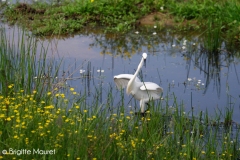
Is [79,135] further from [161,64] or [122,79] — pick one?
[161,64]

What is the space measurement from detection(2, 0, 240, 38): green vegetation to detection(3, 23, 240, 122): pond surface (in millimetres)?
232

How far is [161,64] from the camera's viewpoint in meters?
8.00

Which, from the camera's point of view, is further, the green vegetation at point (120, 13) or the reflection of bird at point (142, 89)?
the green vegetation at point (120, 13)

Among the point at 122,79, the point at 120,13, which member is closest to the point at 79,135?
the point at 122,79

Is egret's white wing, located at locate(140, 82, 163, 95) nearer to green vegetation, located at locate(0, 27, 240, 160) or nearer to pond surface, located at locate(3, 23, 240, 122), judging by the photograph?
pond surface, located at locate(3, 23, 240, 122)

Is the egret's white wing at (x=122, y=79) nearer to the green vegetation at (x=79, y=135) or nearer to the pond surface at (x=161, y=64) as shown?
the pond surface at (x=161, y=64)

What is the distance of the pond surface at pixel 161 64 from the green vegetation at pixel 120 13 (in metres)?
0.23

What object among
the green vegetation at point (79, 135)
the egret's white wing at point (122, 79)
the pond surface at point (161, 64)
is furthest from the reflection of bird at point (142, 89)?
the green vegetation at point (79, 135)

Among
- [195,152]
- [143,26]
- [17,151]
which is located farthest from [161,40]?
[17,151]

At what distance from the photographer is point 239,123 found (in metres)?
6.11

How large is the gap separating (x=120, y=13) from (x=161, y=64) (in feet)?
5.93

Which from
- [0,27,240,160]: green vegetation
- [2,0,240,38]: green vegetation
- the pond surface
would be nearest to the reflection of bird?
the pond surface

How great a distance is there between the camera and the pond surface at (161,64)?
22.7ft

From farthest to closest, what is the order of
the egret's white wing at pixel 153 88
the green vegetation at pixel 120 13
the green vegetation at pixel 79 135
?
the green vegetation at pixel 120 13 → the egret's white wing at pixel 153 88 → the green vegetation at pixel 79 135
